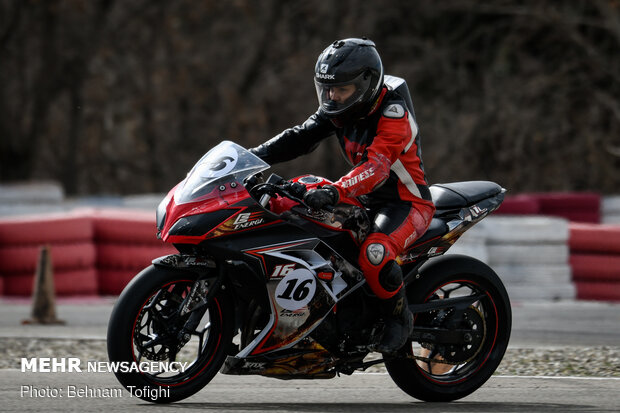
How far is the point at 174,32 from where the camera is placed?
85.5 feet

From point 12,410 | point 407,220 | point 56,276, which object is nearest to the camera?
point 12,410

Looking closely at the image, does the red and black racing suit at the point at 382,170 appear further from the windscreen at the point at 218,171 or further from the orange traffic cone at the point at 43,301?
the orange traffic cone at the point at 43,301

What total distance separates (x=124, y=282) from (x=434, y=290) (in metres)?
6.79

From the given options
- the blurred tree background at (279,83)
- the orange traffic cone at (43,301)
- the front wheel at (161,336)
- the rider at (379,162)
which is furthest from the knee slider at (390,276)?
the blurred tree background at (279,83)

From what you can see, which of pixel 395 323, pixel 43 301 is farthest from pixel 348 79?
pixel 43 301

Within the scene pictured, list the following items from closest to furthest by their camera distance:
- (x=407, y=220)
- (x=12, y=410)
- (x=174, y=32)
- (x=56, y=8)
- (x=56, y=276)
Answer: (x=12, y=410) → (x=407, y=220) → (x=56, y=276) → (x=56, y=8) → (x=174, y=32)

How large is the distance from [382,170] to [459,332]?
1.18m

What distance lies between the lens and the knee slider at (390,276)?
266 inches

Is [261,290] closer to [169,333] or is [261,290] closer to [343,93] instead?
[169,333]

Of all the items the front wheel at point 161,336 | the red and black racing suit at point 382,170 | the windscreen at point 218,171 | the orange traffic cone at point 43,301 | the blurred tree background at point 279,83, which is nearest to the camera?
the front wheel at point 161,336

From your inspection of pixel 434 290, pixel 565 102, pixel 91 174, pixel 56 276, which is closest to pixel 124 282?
pixel 56 276

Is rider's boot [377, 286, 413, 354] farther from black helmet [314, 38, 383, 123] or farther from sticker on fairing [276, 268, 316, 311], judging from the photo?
black helmet [314, 38, 383, 123]

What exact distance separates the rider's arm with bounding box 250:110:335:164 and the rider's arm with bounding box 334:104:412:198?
0.54m

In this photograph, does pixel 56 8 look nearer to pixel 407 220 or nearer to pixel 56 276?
pixel 56 276
